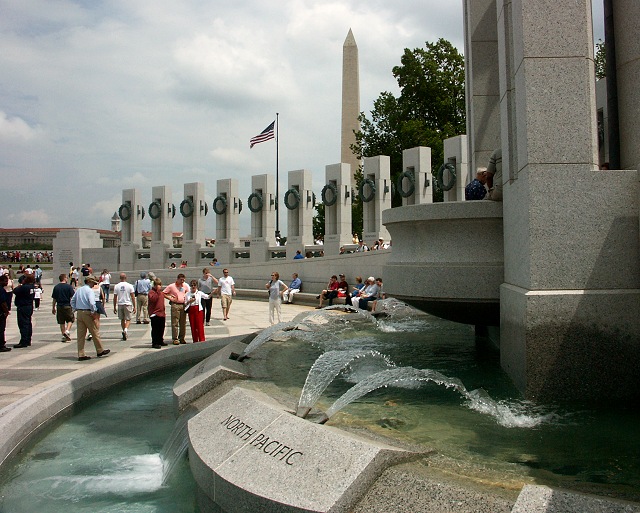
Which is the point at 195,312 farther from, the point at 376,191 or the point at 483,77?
the point at 376,191

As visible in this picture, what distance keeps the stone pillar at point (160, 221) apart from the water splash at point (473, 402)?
34.0m

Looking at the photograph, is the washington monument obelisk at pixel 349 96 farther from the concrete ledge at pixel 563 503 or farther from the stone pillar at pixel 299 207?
the concrete ledge at pixel 563 503

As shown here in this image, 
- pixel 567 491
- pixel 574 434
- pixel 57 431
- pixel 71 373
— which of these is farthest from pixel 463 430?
pixel 71 373

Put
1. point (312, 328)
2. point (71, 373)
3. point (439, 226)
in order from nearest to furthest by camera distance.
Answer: point (439, 226), point (71, 373), point (312, 328)

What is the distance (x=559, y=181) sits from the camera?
5574 millimetres

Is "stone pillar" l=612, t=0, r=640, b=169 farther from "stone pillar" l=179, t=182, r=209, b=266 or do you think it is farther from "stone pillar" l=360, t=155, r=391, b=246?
"stone pillar" l=179, t=182, r=209, b=266

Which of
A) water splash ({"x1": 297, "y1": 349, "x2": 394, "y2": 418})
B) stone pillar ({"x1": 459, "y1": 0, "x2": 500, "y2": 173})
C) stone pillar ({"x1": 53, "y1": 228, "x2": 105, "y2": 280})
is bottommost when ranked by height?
water splash ({"x1": 297, "y1": 349, "x2": 394, "y2": 418})

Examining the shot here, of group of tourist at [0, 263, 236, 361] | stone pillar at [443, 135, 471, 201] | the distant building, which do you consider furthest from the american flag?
the distant building

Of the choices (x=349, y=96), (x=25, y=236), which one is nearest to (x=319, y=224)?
(x=349, y=96)

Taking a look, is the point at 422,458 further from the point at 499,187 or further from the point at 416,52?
the point at 416,52

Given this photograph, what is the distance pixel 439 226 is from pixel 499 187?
2.72 feet

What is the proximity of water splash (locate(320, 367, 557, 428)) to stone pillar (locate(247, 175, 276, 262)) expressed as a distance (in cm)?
2792

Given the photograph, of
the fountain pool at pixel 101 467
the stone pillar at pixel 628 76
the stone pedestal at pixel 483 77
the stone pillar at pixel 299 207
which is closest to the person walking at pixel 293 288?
the stone pillar at pixel 299 207

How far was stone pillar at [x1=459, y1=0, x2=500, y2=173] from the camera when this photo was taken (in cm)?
959
